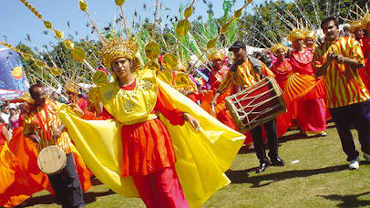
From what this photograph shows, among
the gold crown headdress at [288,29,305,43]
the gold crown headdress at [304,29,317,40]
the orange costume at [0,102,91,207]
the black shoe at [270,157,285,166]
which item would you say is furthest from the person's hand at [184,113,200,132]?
the gold crown headdress at [304,29,317,40]

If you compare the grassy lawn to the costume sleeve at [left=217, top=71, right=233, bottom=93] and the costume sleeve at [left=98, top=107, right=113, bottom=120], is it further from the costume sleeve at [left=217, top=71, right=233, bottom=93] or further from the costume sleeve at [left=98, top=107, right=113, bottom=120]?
the costume sleeve at [left=98, top=107, right=113, bottom=120]

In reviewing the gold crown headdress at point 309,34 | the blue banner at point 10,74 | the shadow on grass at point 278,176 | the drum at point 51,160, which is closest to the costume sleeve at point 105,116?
the drum at point 51,160

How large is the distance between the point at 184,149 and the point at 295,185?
1.68m

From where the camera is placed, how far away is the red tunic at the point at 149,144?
11.3 feet

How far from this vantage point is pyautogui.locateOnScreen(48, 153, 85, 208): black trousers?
527 centimetres

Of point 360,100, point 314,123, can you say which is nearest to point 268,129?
point 360,100

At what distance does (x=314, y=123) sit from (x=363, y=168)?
2981mm

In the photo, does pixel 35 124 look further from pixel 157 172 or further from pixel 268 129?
pixel 268 129

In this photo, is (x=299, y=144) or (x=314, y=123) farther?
(x=314, y=123)

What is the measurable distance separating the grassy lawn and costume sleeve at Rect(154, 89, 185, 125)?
148cm

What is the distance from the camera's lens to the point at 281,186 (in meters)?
4.81

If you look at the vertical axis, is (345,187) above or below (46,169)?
below

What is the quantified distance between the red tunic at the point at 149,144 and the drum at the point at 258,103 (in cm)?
165

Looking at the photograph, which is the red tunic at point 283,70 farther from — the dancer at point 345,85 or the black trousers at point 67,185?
the black trousers at point 67,185
